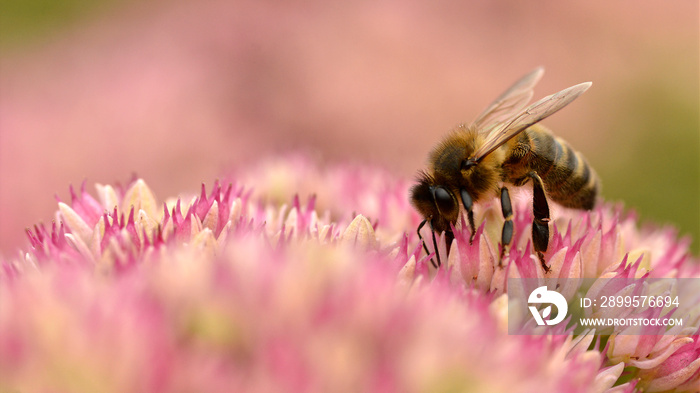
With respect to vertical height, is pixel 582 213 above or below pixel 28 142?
below

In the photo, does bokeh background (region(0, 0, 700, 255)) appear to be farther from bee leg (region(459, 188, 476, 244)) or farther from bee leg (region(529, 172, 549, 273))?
bee leg (region(529, 172, 549, 273))

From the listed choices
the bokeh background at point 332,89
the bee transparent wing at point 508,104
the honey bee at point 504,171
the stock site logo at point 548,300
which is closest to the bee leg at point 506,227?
the honey bee at point 504,171

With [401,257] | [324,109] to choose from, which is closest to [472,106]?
[324,109]

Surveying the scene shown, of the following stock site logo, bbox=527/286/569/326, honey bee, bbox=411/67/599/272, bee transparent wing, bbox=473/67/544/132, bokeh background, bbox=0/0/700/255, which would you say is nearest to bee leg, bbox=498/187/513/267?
honey bee, bbox=411/67/599/272

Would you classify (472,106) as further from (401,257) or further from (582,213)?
(401,257)

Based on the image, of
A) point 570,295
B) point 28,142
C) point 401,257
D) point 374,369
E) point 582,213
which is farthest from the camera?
point 28,142

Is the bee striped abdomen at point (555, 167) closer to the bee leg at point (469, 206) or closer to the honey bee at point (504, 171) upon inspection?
the honey bee at point (504, 171)
